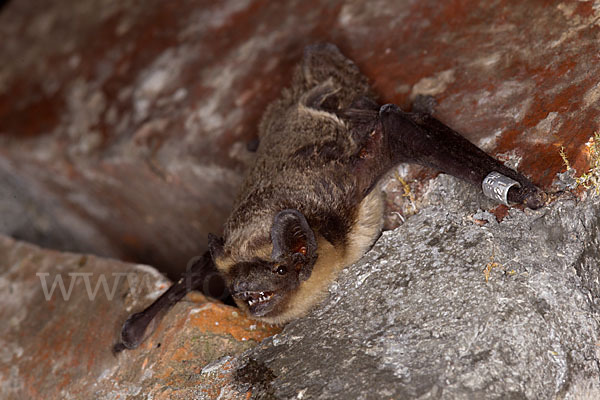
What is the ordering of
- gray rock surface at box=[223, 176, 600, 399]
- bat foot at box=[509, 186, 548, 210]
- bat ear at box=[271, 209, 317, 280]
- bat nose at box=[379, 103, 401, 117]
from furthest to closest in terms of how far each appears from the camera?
bat nose at box=[379, 103, 401, 117] < bat ear at box=[271, 209, 317, 280] < bat foot at box=[509, 186, 548, 210] < gray rock surface at box=[223, 176, 600, 399]

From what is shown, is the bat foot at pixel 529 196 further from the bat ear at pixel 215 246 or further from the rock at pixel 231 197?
the bat ear at pixel 215 246

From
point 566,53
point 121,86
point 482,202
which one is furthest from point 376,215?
point 121,86

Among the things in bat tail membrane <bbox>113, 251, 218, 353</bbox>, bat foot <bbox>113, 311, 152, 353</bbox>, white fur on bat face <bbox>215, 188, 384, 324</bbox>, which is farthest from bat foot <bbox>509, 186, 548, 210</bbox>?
bat foot <bbox>113, 311, 152, 353</bbox>

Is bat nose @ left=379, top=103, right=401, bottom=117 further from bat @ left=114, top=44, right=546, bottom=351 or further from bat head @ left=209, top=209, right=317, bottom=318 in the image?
bat head @ left=209, top=209, right=317, bottom=318

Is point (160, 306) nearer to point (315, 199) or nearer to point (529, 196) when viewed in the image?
point (315, 199)

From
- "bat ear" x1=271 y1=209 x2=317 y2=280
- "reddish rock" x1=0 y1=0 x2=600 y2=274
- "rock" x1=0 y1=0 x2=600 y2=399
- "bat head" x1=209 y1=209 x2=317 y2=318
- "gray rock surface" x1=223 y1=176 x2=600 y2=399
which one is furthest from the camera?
"reddish rock" x1=0 y1=0 x2=600 y2=274

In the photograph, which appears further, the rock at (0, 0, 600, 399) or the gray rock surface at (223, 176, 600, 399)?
the rock at (0, 0, 600, 399)
